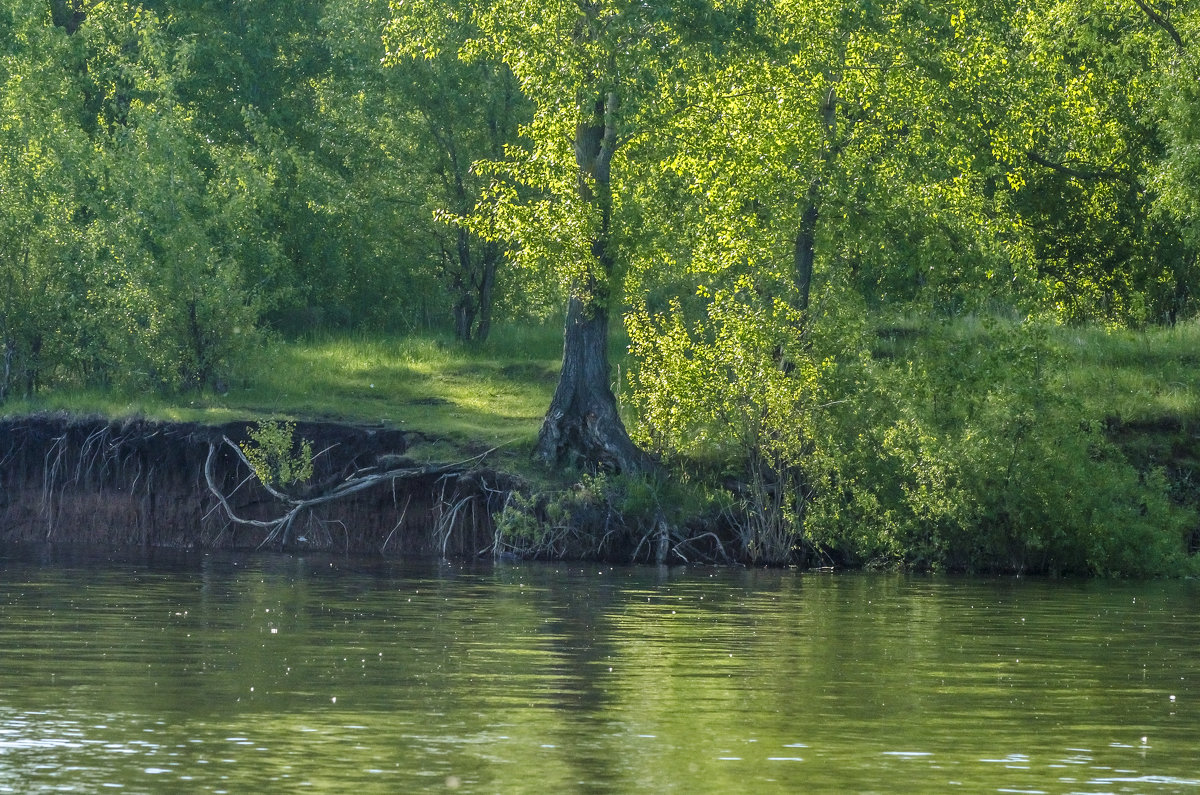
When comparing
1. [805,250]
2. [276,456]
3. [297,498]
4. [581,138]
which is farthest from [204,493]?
[805,250]

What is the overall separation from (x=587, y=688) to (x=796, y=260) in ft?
62.5

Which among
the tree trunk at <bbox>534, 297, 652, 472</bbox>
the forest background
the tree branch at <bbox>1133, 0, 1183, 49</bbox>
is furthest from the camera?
the tree branch at <bbox>1133, 0, 1183, 49</bbox>

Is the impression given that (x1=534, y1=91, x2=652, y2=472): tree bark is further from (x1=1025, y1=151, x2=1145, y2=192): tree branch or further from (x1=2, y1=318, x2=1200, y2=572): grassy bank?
(x1=1025, y1=151, x2=1145, y2=192): tree branch

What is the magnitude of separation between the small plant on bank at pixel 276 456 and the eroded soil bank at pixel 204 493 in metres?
0.71

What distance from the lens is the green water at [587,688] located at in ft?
36.5

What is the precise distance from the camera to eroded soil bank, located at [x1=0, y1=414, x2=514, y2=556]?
32375mm

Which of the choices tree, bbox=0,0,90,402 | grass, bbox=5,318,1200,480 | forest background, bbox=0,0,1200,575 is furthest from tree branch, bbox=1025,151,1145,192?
tree, bbox=0,0,90,402

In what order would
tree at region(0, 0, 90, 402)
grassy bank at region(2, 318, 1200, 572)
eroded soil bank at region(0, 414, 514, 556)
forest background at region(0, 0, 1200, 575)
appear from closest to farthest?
forest background at region(0, 0, 1200, 575) < grassy bank at region(2, 318, 1200, 572) < eroded soil bank at region(0, 414, 514, 556) < tree at region(0, 0, 90, 402)

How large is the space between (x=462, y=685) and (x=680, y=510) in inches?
642

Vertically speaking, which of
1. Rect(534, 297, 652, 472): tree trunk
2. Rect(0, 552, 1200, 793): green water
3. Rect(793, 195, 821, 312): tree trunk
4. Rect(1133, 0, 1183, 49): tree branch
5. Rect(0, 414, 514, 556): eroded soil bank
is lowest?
Rect(0, 552, 1200, 793): green water

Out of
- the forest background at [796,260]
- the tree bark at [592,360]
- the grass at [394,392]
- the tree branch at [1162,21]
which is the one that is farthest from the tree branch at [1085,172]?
the grass at [394,392]

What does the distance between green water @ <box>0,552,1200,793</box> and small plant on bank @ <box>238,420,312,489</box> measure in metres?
6.75

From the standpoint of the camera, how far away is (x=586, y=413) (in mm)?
32344

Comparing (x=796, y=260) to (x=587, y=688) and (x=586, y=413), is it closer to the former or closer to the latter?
(x=586, y=413)
